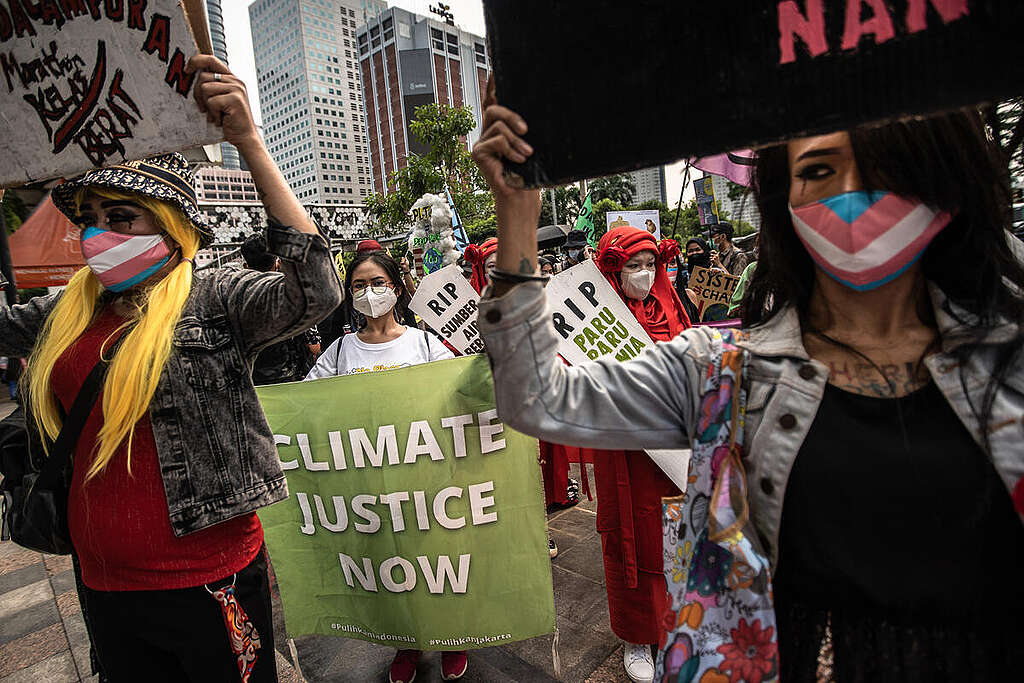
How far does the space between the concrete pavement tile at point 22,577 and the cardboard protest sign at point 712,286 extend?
5640mm

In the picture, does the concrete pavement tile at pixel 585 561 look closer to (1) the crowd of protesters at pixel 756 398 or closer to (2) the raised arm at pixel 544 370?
(1) the crowd of protesters at pixel 756 398

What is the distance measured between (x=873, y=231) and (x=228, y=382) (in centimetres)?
155

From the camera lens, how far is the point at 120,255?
161 centimetres

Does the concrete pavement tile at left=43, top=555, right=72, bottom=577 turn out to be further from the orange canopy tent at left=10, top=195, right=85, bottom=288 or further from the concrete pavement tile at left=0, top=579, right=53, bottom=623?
the orange canopy tent at left=10, top=195, right=85, bottom=288

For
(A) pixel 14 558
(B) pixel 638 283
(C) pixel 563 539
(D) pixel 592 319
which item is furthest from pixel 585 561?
(A) pixel 14 558

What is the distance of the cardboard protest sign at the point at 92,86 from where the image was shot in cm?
132

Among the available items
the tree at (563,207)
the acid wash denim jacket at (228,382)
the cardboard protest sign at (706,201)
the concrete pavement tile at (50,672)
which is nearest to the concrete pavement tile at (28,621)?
the concrete pavement tile at (50,672)

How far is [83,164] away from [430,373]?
1326 millimetres

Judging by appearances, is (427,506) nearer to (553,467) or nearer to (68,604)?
(553,467)

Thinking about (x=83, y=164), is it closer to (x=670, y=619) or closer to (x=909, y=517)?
(x=670, y=619)

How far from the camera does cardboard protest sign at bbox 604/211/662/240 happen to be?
888 cm

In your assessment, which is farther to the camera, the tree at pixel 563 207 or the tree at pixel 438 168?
the tree at pixel 438 168

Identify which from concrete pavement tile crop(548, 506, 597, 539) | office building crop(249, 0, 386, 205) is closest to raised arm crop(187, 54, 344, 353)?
concrete pavement tile crop(548, 506, 597, 539)

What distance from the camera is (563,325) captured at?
114 inches
